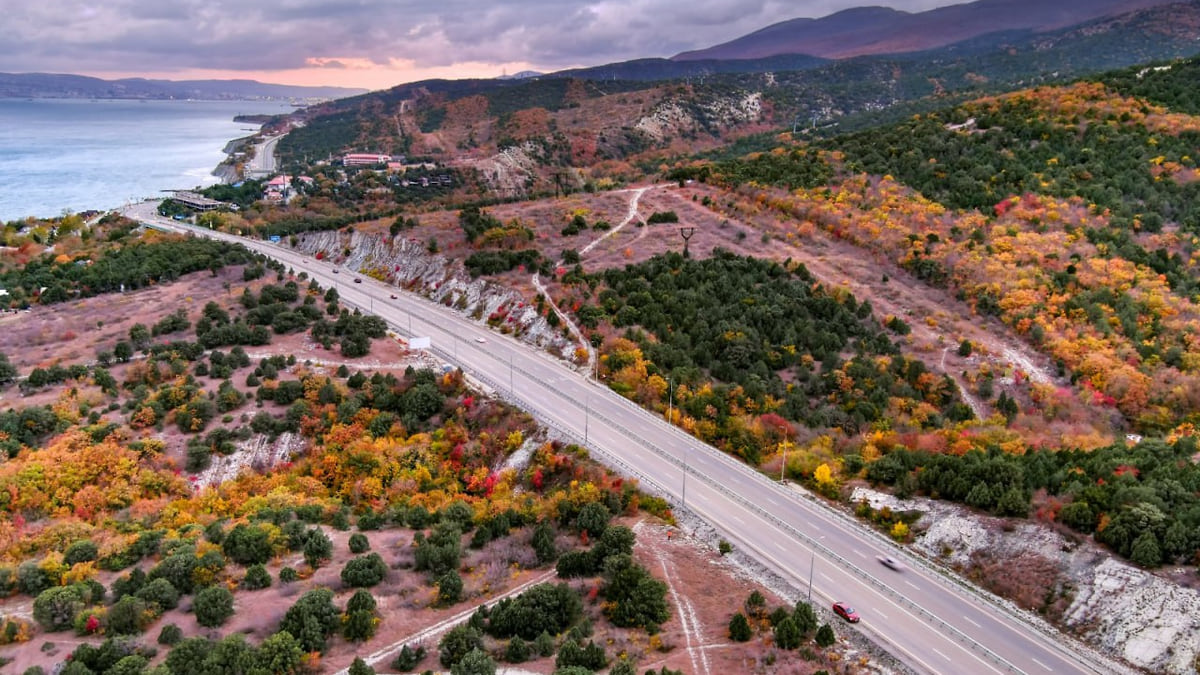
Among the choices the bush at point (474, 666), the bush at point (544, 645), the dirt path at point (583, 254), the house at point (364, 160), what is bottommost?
the bush at point (544, 645)

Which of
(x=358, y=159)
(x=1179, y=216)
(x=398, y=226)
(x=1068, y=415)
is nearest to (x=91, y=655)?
(x=1068, y=415)

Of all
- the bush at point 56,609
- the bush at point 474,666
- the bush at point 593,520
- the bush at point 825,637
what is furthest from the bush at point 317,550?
the bush at point 825,637

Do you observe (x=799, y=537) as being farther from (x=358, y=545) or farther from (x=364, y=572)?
(x=358, y=545)

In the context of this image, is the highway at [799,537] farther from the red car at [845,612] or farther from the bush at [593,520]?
the bush at [593,520]

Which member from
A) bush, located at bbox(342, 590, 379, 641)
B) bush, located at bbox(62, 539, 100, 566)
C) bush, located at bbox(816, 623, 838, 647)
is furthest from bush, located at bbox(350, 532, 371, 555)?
bush, located at bbox(816, 623, 838, 647)

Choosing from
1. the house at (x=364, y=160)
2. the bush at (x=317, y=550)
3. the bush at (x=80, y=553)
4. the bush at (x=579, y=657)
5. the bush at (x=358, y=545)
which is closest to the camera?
the bush at (x=579, y=657)

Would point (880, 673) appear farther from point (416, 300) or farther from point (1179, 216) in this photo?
point (1179, 216)

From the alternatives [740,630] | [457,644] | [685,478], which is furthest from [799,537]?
[457,644]

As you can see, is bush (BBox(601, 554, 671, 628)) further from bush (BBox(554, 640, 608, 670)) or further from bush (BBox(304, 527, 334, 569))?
bush (BBox(304, 527, 334, 569))
